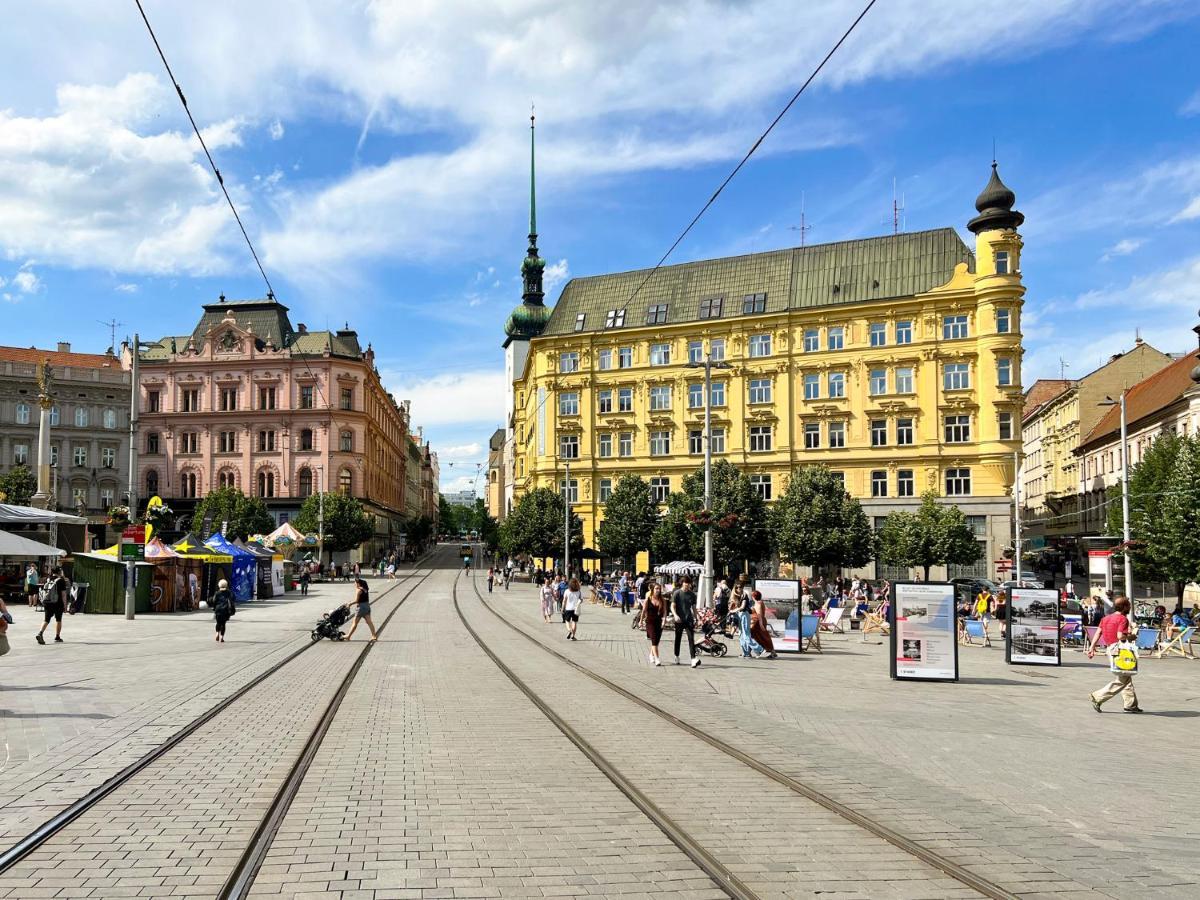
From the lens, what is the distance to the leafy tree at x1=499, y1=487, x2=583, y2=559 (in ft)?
202

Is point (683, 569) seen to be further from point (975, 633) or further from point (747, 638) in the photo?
point (747, 638)

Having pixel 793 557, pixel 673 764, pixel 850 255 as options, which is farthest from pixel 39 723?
pixel 850 255

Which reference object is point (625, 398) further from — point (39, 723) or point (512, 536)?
point (39, 723)

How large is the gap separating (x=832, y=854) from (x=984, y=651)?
19.5 metres

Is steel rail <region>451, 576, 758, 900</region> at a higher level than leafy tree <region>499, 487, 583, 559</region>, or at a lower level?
lower

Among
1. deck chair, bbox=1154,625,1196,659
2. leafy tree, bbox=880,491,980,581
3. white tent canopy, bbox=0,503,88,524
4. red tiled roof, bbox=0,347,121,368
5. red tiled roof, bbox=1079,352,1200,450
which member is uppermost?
red tiled roof, bbox=0,347,121,368

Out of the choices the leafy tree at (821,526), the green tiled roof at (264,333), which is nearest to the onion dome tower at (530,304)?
the green tiled roof at (264,333)

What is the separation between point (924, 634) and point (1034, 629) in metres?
4.51

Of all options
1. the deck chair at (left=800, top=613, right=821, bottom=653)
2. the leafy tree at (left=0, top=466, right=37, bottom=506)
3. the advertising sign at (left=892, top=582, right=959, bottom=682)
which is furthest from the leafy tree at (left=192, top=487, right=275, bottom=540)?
the advertising sign at (left=892, top=582, right=959, bottom=682)

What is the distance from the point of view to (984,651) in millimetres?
24469

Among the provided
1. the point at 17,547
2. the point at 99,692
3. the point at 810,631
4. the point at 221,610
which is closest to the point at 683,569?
the point at 810,631

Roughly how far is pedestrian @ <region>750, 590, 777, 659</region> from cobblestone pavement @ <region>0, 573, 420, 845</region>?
32.3 feet

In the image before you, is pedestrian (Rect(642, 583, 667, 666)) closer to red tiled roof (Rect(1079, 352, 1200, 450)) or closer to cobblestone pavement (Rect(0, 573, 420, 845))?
cobblestone pavement (Rect(0, 573, 420, 845))

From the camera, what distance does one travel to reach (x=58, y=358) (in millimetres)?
91000
